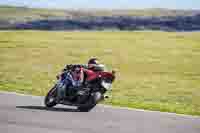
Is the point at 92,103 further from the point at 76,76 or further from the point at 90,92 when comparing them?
the point at 76,76

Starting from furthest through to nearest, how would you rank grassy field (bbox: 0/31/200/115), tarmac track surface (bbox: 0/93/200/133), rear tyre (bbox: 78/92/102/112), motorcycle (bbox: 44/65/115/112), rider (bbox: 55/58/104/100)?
grassy field (bbox: 0/31/200/115) < rider (bbox: 55/58/104/100) < motorcycle (bbox: 44/65/115/112) < rear tyre (bbox: 78/92/102/112) < tarmac track surface (bbox: 0/93/200/133)

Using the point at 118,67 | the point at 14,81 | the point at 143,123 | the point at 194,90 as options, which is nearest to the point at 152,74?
the point at 118,67

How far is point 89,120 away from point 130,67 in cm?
2438

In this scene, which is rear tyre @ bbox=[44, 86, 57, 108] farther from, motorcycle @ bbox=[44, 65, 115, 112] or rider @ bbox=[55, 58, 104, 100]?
rider @ bbox=[55, 58, 104, 100]

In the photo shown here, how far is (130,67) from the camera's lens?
3738 cm

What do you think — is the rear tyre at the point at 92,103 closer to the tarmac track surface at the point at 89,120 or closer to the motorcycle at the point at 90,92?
the motorcycle at the point at 90,92

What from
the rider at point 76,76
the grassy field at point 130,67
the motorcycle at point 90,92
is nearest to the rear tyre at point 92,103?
the motorcycle at point 90,92

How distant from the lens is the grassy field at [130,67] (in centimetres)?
2088

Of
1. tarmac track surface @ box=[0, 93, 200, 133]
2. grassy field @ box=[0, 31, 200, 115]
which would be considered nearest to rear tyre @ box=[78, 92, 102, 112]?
tarmac track surface @ box=[0, 93, 200, 133]

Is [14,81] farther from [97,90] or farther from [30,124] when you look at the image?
[30,124]

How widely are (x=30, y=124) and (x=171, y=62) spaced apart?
30270 millimetres

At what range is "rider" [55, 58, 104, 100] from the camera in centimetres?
1529

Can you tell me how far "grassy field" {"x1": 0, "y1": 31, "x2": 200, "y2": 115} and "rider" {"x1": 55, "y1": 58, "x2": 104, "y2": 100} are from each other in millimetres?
1913

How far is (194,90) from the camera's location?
24.9 metres
